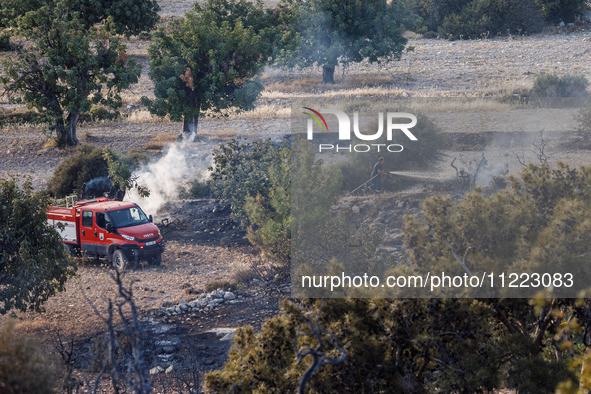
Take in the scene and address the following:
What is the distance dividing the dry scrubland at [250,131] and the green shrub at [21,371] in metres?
0.91

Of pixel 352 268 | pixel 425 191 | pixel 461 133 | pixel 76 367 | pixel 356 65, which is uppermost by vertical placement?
pixel 356 65

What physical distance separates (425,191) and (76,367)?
6.88 m

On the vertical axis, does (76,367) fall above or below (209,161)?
below

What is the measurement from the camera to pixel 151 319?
12.8 m

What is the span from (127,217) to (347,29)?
23456 mm

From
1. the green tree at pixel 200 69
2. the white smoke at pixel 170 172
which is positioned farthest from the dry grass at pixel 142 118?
the white smoke at pixel 170 172

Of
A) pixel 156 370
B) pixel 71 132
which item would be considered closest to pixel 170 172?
pixel 71 132

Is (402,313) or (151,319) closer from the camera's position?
(402,313)

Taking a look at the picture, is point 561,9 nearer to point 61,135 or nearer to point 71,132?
point 71,132

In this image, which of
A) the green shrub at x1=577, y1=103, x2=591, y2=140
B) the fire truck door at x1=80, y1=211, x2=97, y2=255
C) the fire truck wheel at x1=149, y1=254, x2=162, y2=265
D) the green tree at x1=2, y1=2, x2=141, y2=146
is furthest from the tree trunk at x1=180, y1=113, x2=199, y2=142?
the green shrub at x1=577, y1=103, x2=591, y2=140

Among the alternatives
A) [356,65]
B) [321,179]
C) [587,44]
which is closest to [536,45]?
[587,44]

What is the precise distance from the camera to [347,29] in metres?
36.5

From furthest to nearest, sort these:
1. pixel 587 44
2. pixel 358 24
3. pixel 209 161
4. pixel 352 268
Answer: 1. pixel 587 44
2. pixel 358 24
3. pixel 209 161
4. pixel 352 268

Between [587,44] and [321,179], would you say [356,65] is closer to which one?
[587,44]
